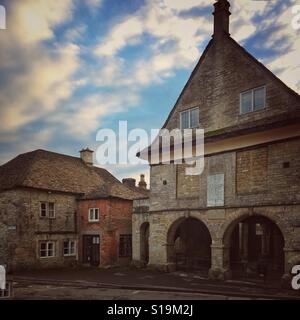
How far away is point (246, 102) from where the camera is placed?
19.4 meters

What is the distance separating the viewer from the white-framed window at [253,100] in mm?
18672

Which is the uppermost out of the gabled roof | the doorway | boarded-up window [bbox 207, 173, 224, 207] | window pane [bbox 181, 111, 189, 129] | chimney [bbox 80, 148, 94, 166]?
the gabled roof

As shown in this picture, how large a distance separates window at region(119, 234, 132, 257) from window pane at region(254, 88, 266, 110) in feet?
51.0

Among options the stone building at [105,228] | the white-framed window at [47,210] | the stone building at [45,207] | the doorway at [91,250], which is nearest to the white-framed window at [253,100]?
the stone building at [105,228]

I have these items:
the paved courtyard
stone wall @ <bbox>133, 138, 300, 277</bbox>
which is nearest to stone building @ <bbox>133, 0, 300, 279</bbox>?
stone wall @ <bbox>133, 138, 300, 277</bbox>

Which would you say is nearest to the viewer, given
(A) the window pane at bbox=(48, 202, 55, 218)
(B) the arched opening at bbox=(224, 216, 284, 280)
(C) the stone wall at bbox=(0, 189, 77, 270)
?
(B) the arched opening at bbox=(224, 216, 284, 280)

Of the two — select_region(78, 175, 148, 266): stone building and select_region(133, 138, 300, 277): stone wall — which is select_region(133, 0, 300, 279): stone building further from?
select_region(78, 175, 148, 266): stone building

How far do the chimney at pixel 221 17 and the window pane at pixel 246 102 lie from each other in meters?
4.52

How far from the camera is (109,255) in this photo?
89.6 ft

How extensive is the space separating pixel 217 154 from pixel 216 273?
6425 mm

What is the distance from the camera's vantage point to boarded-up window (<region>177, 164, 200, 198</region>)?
68.1ft

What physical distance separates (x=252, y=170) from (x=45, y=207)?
652 inches

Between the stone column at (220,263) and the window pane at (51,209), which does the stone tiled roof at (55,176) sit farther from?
the stone column at (220,263)
